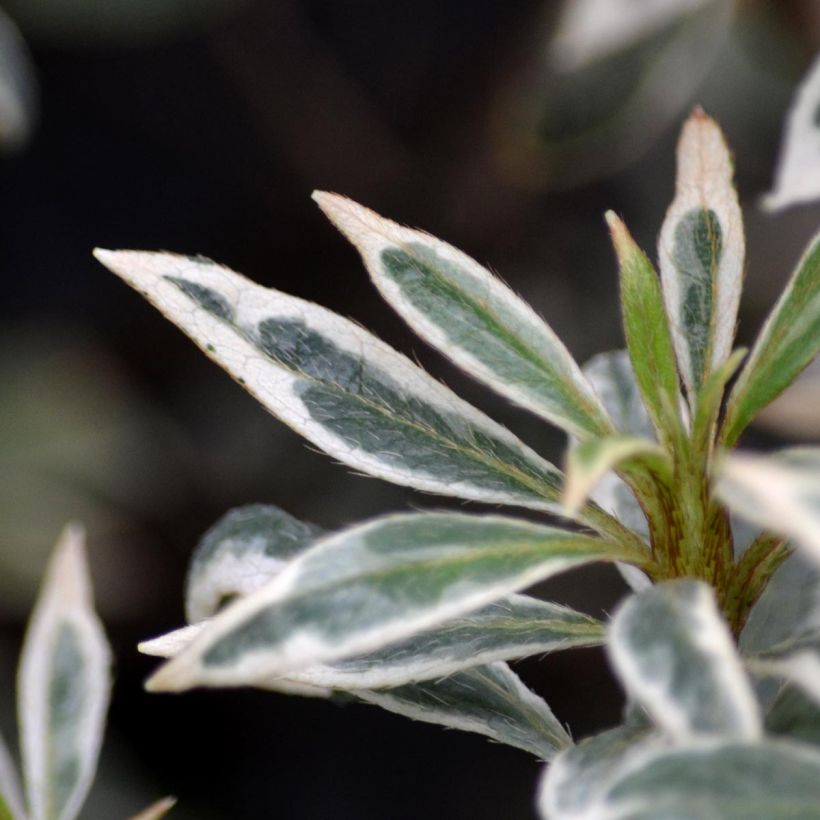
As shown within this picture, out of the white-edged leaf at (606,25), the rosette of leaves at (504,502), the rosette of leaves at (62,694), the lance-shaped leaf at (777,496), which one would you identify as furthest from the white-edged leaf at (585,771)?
the white-edged leaf at (606,25)

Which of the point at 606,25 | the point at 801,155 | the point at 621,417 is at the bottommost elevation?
the point at 621,417

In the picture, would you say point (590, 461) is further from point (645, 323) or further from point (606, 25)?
point (606, 25)

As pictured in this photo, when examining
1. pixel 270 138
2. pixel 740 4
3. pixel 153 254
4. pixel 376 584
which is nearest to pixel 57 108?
pixel 270 138

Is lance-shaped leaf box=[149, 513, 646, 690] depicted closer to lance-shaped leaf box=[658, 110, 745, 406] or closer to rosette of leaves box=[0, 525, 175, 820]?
lance-shaped leaf box=[658, 110, 745, 406]

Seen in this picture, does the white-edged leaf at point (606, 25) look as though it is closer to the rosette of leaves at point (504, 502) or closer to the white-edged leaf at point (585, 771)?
the rosette of leaves at point (504, 502)

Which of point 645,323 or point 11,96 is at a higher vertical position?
point 11,96

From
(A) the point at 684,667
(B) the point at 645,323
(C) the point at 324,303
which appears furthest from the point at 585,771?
(C) the point at 324,303

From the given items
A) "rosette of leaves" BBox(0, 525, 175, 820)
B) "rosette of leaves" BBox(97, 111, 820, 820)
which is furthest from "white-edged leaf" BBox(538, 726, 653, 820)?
"rosette of leaves" BBox(0, 525, 175, 820)
